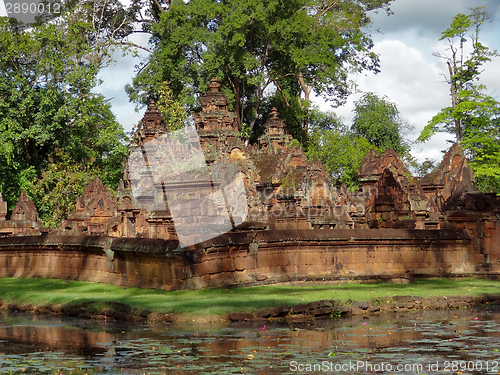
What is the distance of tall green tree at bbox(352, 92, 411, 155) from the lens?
183 feet

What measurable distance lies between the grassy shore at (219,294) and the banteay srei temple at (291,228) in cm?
57

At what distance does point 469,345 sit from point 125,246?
767 centimetres

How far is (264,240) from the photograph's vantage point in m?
14.6

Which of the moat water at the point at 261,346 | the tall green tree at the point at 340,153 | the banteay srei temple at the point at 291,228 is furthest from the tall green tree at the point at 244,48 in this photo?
the moat water at the point at 261,346

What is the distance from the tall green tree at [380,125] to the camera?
5591 cm

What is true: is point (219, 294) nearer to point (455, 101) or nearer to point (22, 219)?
point (22, 219)

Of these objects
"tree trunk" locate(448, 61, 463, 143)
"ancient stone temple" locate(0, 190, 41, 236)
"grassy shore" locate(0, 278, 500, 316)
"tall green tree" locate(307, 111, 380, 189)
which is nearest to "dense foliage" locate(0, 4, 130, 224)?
"ancient stone temple" locate(0, 190, 41, 236)

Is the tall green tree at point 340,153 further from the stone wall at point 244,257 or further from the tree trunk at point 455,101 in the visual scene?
the stone wall at point 244,257

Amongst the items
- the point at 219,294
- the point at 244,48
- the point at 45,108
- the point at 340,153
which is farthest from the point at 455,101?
the point at 219,294

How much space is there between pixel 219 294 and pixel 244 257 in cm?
163

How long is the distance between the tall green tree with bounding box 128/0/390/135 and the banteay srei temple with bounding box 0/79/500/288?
13172mm

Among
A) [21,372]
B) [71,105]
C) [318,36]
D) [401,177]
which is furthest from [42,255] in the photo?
[318,36]

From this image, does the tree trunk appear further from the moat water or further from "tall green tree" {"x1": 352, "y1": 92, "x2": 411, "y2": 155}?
the moat water

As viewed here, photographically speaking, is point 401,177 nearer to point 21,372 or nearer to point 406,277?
point 406,277
